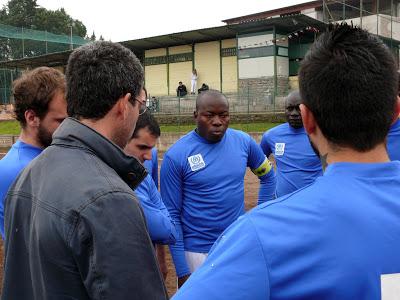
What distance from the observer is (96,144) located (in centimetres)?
162

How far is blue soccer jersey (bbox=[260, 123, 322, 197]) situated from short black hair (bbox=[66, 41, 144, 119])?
11.5 ft

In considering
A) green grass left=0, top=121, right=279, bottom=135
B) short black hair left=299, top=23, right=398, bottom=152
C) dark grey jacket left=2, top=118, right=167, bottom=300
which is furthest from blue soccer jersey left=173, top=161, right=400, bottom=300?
green grass left=0, top=121, right=279, bottom=135

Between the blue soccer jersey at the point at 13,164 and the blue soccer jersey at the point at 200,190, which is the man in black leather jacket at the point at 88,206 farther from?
the blue soccer jersey at the point at 200,190

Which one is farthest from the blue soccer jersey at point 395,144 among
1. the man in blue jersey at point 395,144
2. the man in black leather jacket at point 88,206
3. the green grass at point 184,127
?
the green grass at point 184,127

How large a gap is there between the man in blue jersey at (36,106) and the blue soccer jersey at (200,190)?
1.34 metres

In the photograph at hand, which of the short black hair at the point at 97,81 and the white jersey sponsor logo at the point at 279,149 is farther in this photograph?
the white jersey sponsor logo at the point at 279,149

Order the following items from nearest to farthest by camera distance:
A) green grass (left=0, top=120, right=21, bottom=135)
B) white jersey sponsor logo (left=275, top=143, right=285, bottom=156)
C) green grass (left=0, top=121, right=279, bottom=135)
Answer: white jersey sponsor logo (left=275, top=143, right=285, bottom=156)
green grass (left=0, top=121, right=279, bottom=135)
green grass (left=0, top=120, right=21, bottom=135)

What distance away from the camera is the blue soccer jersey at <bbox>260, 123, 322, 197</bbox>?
502cm

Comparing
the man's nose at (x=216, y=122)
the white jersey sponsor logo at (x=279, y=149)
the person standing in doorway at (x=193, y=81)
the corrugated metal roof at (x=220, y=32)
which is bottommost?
the white jersey sponsor logo at (x=279, y=149)

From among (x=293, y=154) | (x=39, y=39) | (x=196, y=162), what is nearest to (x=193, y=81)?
(x=39, y=39)

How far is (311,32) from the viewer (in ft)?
83.7

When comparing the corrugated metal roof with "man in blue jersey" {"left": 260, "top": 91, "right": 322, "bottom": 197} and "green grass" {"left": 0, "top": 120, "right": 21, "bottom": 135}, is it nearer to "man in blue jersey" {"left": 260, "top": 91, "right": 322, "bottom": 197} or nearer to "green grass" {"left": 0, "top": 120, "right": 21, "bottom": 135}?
"green grass" {"left": 0, "top": 120, "right": 21, "bottom": 135}

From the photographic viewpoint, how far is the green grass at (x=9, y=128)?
2794 cm

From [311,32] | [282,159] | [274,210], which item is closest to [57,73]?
[274,210]
